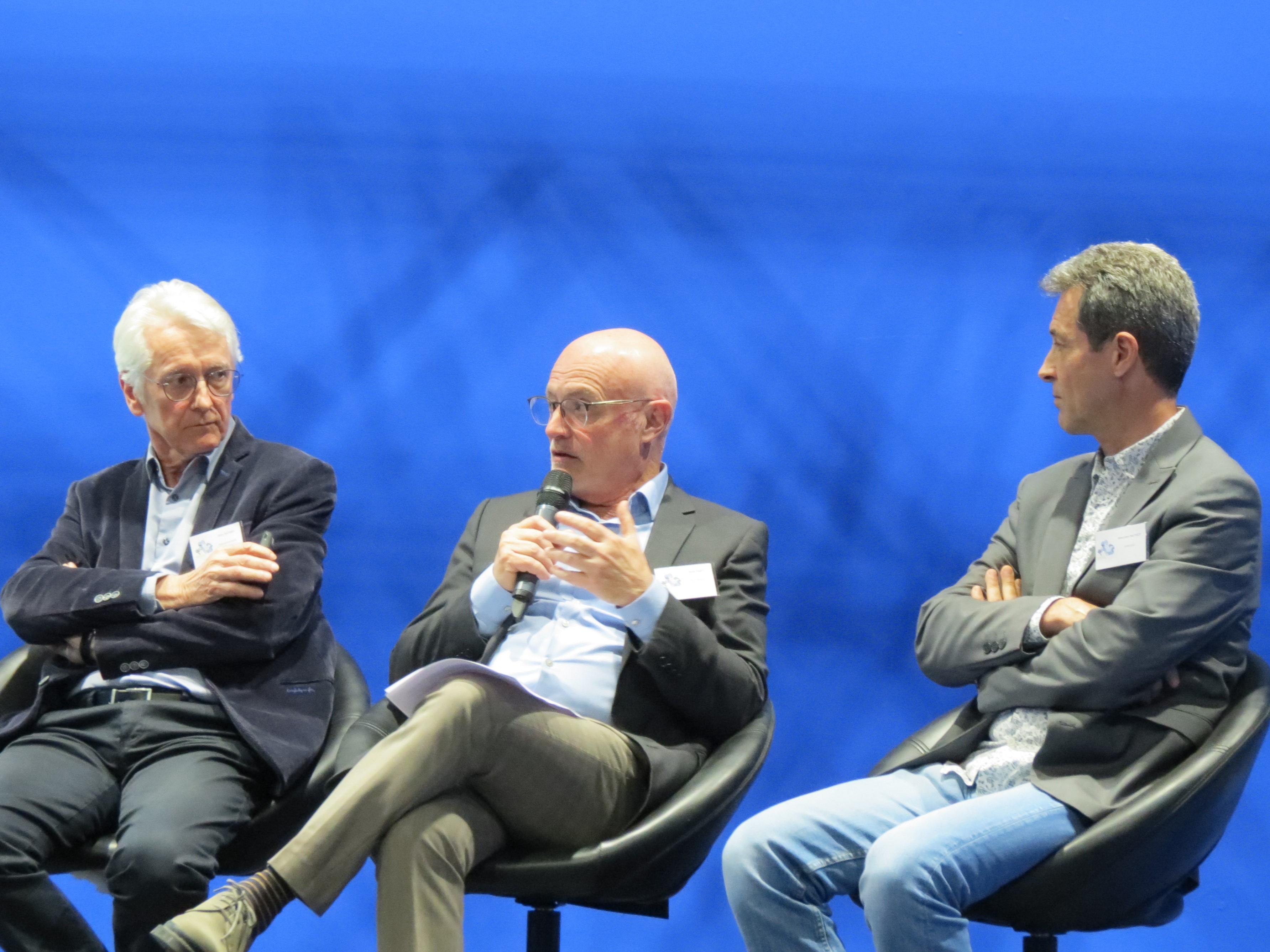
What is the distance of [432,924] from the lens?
2531mm

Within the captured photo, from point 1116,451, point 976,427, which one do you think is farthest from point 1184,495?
point 976,427

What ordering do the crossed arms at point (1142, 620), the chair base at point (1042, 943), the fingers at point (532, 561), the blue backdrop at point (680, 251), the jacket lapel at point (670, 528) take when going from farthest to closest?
1. the blue backdrop at point (680, 251)
2. the jacket lapel at point (670, 528)
3. the fingers at point (532, 561)
4. the chair base at point (1042, 943)
5. the crossed arms at point (1142, 620)

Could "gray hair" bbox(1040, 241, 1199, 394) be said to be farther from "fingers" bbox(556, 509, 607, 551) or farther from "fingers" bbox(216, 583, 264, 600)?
"fingers" bbox(216, 583, 264, 600)

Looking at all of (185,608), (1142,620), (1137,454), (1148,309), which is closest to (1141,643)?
(1142,620)

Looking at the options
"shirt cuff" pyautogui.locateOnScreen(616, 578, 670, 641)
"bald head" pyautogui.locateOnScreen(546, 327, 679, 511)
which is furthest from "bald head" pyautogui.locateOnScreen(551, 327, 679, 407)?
"shirt cuff" pyautogui.locateOnScreen(616, 578, 670, 641)

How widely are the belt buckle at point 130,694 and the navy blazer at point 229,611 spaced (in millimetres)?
47

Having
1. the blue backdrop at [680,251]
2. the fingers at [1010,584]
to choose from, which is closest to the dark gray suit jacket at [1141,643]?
the fingers at [1010,584]

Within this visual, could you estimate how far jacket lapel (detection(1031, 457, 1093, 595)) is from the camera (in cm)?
300

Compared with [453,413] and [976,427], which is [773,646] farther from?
[453,413]

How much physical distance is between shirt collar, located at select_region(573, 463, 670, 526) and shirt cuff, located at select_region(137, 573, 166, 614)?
963mm

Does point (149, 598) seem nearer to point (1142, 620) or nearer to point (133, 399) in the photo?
point (133, 399)

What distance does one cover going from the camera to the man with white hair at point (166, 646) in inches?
112

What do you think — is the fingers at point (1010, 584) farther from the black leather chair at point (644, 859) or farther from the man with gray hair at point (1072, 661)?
the black leather chair at point (644, 859)

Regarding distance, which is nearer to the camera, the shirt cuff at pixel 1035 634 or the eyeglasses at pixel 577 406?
the shirt cuff at pixel 1035 634
